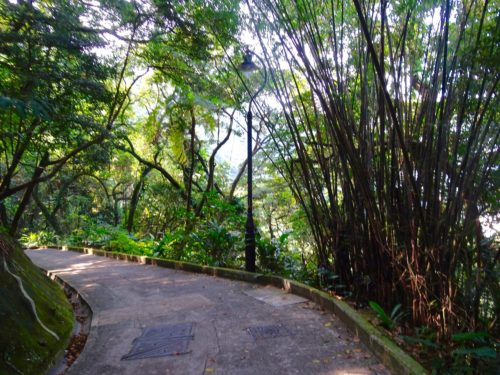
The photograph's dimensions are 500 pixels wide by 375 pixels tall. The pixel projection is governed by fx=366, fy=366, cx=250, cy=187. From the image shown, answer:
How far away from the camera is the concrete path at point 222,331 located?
9.34 feet

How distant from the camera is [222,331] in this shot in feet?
12.0

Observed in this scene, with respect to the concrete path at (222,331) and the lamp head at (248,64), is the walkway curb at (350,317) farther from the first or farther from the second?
the lamp head at (248,64)

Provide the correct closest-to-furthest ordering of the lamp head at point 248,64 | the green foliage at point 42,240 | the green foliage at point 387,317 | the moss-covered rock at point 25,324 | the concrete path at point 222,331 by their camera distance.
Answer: the moss-covered rock at point 25,324
the concrete path at point 222,331
the green foliage at point 387,317
the lamp head at point 248,64
the green foliage at point 42,240

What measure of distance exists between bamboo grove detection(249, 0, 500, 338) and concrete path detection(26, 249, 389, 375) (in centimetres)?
67

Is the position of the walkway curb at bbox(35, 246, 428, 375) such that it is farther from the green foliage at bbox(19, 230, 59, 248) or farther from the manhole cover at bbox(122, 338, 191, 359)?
the green foliage at bbox(19, 230, 59, 248)

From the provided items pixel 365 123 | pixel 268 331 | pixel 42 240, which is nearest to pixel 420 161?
pixel 365 123

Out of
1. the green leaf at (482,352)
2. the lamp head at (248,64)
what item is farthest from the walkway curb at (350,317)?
the lamp head at (248,64)

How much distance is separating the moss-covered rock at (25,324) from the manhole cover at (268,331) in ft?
5.70

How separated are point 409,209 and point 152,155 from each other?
12.7 m

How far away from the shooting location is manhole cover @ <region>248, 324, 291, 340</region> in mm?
3438

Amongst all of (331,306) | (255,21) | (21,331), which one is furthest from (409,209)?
(21,331)

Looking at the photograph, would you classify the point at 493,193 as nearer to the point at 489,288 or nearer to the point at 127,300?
the point at 489,288

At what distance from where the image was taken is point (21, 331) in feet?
9.29

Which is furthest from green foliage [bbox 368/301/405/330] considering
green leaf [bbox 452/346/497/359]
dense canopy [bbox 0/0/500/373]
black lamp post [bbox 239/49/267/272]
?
black lamp post [bbox 239/49/267/272]
